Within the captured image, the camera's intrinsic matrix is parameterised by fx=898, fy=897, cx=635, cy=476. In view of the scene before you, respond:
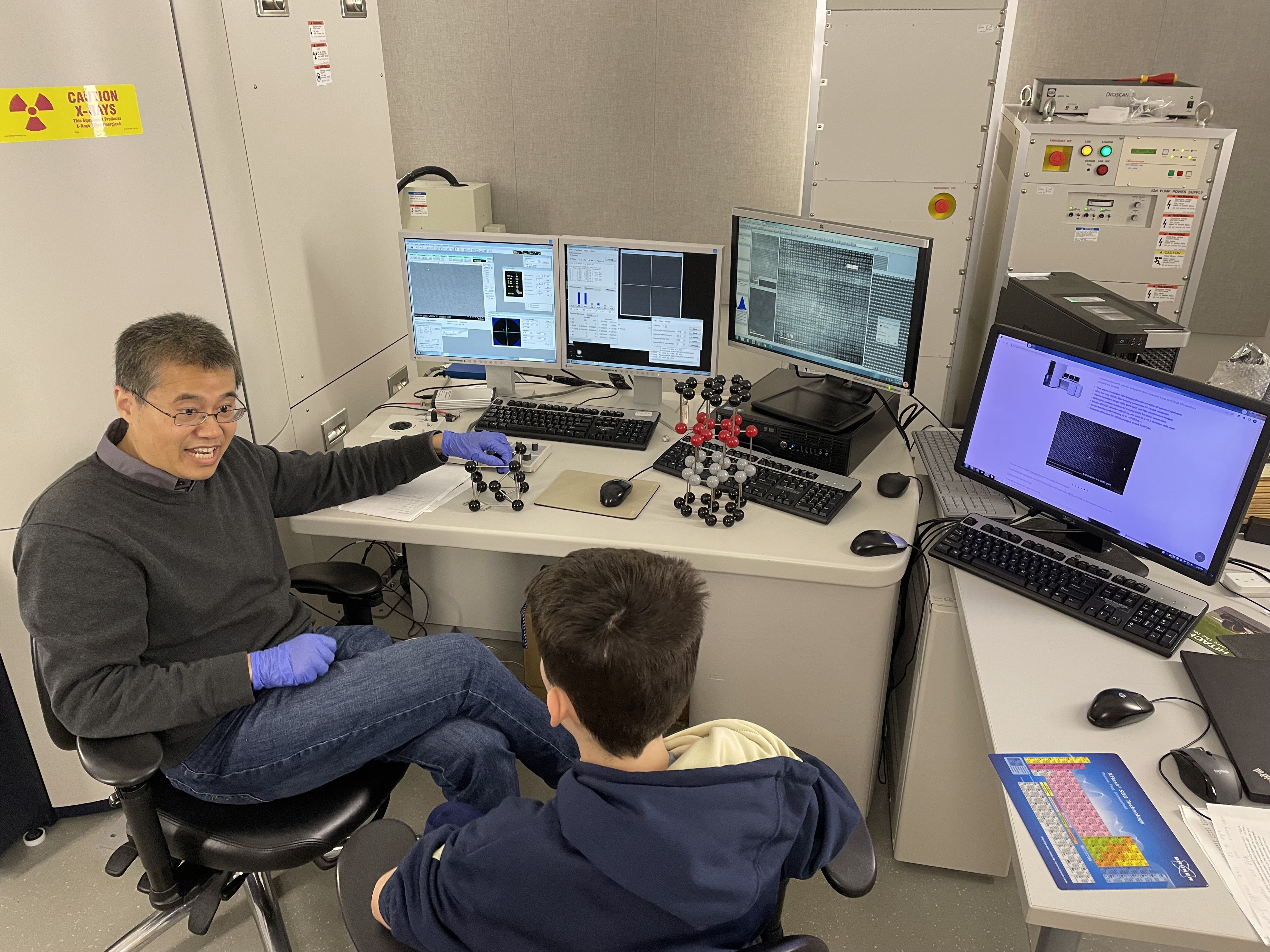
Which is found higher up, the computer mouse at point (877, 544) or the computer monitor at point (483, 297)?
the computer monitor at point (483, 297)

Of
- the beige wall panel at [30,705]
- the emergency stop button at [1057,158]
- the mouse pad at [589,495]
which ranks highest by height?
the emergency stop button at [1057,158]

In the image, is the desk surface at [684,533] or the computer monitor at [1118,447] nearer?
the computer monitor at [1118,447]

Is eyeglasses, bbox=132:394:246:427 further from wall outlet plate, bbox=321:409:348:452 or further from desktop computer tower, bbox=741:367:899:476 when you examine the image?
desktop computer tower, bbox=741:367:899:476

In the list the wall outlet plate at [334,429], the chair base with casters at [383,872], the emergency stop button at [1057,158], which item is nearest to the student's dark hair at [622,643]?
the chair base with casters at [383,872]

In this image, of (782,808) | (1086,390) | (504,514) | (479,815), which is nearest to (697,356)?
(504,514)

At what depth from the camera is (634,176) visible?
13.0ft

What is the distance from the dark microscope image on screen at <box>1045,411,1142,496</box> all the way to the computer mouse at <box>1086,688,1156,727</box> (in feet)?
1.43

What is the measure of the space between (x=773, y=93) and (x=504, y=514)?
2564 millimetres

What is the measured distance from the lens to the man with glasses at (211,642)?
141cm

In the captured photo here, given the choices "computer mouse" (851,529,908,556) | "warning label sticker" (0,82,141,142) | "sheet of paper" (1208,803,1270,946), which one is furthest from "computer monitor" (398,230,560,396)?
"sheet of paper" (1208,803,1270,946)

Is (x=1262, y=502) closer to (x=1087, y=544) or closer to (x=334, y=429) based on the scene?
(x=1087, y=544)

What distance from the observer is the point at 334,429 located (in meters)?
2.49

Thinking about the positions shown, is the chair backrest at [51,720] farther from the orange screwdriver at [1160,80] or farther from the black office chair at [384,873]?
the orange screwdriver at [1160,80]

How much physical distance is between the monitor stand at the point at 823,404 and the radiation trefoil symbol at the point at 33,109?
1566 millimetres
